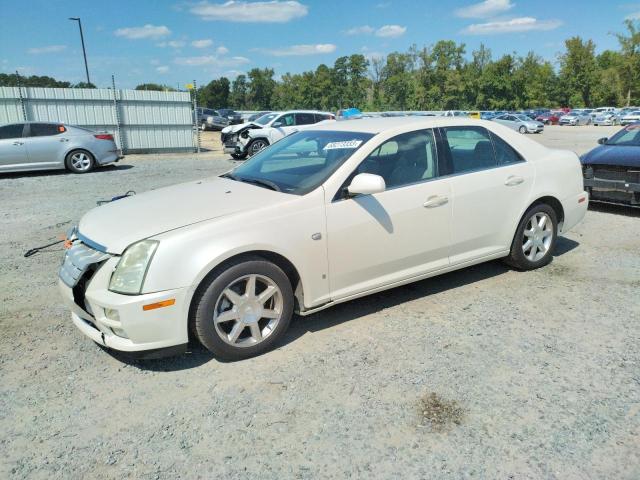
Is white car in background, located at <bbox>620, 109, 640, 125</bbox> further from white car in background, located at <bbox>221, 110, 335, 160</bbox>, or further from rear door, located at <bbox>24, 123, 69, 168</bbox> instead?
rear door, located at <bbox>24, 123, 69, 168</bbox>

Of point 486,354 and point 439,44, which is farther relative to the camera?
point 439,44

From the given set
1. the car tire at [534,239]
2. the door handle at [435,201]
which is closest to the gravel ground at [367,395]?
the car tire at [534,239]

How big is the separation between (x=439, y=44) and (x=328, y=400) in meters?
73.7

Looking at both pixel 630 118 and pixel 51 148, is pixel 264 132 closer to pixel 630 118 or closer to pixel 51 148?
pixel 51 148

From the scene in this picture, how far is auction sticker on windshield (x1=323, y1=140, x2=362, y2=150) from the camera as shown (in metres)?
4.08

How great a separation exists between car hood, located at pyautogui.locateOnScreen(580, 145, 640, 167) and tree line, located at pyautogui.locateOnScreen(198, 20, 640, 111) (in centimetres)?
5672

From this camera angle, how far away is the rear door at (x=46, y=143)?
42.9 feet

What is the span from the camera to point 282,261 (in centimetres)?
359

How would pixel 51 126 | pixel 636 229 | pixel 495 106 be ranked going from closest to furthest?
pixel 636 229
pixel 51 126
pixel 495 106

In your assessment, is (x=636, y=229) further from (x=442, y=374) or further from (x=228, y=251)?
(x=228, y=251)

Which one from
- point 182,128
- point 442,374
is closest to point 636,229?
point 442,374

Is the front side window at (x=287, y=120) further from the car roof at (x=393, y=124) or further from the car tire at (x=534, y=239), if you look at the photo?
the car tire at (x=534, y=239)

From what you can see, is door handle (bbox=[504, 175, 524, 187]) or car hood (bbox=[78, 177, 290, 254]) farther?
door handle (bbox=[504, 175, 524, 187])

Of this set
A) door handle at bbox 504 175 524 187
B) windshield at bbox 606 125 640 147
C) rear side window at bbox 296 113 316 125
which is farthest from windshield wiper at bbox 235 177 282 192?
rear side window at bbox 296 113 316 125
